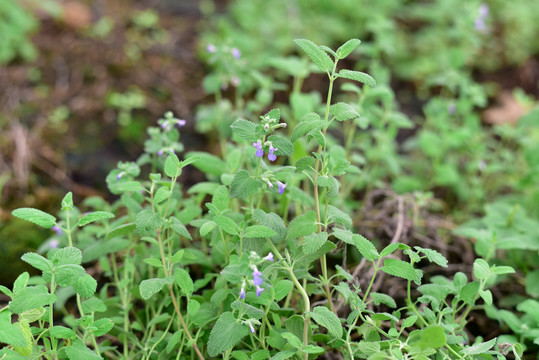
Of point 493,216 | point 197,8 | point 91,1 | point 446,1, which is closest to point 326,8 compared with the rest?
point 446,1

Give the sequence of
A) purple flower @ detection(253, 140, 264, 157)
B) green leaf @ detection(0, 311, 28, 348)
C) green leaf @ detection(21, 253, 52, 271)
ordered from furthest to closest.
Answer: purple flower @ detection(253, 140, 264, 157), green leaf @ detection(21, 253, 52, 271), green leaf @ detection(0, 311, 28, 348)

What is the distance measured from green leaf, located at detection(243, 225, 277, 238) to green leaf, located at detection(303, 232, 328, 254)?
0.11 m

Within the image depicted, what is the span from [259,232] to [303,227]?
0.17 m

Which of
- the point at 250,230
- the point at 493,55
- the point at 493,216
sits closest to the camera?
the point at 250,230

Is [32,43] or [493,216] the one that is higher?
[32,43]

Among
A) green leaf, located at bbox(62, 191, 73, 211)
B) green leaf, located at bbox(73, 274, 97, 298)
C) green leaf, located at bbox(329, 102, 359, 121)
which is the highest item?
green leaf, located at bbox(329, 102, 359, 121)

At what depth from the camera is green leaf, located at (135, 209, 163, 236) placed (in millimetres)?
1444

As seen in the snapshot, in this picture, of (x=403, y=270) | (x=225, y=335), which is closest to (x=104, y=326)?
(x=225, y=335)

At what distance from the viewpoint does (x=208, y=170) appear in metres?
1.92

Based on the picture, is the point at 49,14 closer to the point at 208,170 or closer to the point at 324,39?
the point at 324,39

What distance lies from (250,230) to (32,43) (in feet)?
10.4

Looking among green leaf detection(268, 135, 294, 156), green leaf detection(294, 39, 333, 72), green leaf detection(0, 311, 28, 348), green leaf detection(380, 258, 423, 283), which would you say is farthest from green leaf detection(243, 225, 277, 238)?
green leaf detection(0, 311, 28, 348)

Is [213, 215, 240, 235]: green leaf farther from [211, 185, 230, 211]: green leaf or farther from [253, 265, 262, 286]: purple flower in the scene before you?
[253, 265, 262, 286]: purple flower

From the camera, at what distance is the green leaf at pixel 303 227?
5.03ft
